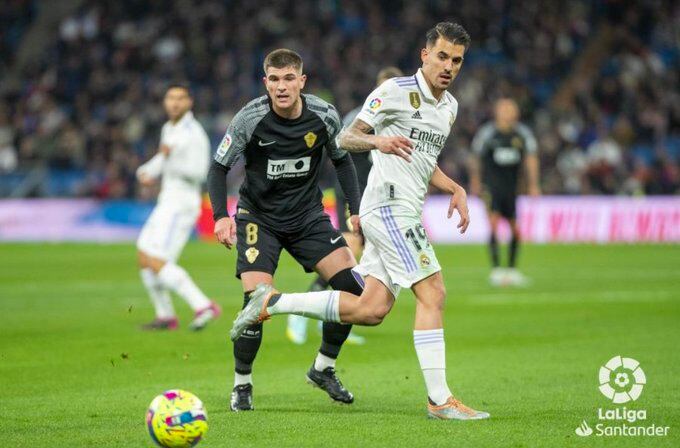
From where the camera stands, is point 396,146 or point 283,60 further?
point 283,60

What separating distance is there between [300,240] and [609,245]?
20224 millimetres

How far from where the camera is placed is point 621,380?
337 inches

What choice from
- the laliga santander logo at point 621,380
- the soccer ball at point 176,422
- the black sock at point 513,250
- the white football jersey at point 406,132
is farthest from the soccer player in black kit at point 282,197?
the black sock at point 513,250

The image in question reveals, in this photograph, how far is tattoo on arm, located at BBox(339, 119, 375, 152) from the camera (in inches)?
286

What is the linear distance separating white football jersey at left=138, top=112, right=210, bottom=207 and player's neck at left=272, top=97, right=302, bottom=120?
4.99 meters

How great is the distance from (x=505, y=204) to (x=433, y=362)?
11246mm

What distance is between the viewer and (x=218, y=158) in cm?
798

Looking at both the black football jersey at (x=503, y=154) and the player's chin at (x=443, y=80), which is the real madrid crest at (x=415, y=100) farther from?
the black football jersey at (x=503, y=154)

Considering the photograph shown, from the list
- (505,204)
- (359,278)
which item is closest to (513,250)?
(505,204)

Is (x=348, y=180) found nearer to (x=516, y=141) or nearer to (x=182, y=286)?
(x=182, y=286)

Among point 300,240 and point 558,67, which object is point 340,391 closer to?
point 300,240

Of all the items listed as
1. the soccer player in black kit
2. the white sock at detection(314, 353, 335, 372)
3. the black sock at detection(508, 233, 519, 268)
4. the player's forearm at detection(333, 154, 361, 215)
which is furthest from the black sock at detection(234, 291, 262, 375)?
the black sock at detection(508, 233, 519, 268)

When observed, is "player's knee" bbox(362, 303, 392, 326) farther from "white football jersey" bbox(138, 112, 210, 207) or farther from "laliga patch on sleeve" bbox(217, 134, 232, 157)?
"white football jersey" bbox(138, 112, 210, 207)

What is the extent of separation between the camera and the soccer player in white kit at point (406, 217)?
289 inches
